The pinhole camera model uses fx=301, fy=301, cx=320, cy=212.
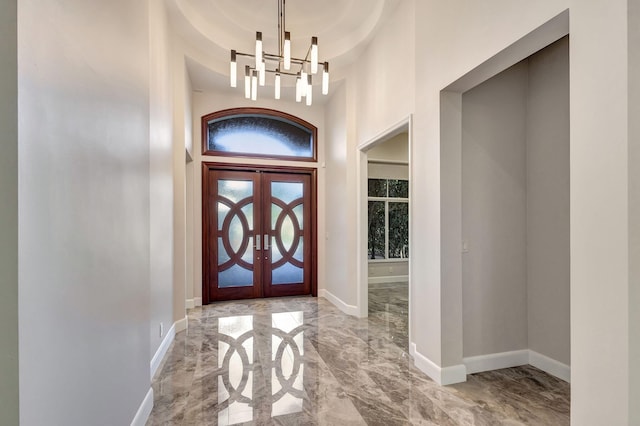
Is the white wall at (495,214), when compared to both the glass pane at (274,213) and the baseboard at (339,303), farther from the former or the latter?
the glass pane at (274,213)

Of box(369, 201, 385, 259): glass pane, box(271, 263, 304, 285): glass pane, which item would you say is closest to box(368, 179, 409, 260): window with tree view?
box(369, 201, 385, 259): glass pane

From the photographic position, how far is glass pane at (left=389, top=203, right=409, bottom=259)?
7.14 meters

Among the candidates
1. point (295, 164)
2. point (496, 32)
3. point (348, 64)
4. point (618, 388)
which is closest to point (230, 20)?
point (348, 64)

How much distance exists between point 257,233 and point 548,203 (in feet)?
14.2

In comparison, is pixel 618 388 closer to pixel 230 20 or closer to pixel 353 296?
pixel 353 296

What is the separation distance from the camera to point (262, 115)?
569 centimetres

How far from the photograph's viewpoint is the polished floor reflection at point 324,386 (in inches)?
87.4

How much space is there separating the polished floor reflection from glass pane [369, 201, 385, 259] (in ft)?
10.2

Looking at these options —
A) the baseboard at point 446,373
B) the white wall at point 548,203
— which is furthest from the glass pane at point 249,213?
the white wall at point 548,203

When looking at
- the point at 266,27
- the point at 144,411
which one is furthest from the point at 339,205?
the point at 144,411

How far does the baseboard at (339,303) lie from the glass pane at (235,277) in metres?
1.37

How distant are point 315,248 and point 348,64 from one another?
327 centimetres

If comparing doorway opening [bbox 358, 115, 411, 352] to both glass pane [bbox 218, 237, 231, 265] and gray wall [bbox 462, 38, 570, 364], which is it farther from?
gray wall [bbox 462, 38, 570, 364]

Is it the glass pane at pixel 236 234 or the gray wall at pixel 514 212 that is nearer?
the gray wall at pixel 514 212
